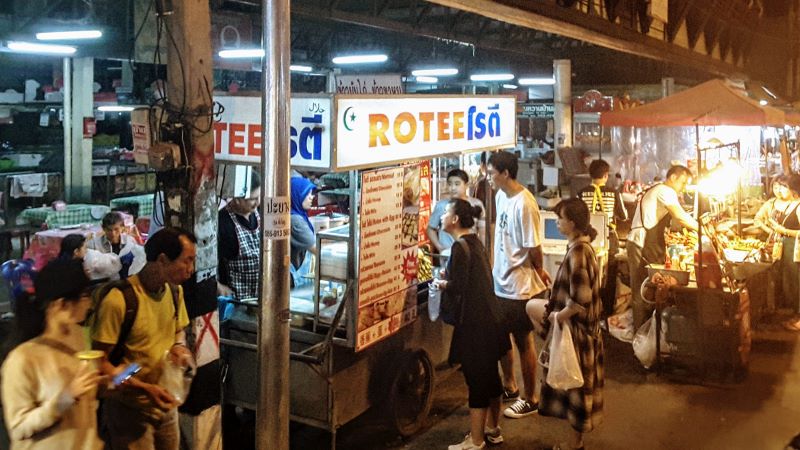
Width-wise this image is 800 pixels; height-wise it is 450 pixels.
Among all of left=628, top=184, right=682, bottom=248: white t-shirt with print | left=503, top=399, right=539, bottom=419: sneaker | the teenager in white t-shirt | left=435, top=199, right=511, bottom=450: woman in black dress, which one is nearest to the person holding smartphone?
left=435, top=199, right=511, bottom=450: woman in black dress

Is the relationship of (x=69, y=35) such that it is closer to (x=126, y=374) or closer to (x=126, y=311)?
(x=126, y=311)

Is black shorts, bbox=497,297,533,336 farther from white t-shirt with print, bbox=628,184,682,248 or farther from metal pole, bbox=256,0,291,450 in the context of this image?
white t-shirt with print, bbox=628,184,682,248

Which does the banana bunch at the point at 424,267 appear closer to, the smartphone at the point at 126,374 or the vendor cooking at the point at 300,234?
the vendor cooking at the point at 300,234

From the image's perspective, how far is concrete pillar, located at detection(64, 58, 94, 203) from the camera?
53.9ft

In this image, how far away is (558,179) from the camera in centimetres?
1761

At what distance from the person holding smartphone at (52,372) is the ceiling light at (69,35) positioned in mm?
9768

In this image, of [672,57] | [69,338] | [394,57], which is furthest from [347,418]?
[394,57]

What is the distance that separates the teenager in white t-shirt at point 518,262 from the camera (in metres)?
7.07

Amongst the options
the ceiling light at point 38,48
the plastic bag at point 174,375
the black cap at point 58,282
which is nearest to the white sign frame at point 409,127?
the plastic bag at point 174,375

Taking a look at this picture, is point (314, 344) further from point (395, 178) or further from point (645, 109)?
point (645, 109)

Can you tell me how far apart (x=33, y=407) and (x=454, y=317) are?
11.3ft

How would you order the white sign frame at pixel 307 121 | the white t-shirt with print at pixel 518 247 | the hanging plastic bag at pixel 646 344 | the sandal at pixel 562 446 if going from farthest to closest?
the hanging plastic bag at pixel 646 344 < the white t-shirt with print at pixel 518 247 < the sandal at pixel 562 446 < the white sign frame at pixel 307 121

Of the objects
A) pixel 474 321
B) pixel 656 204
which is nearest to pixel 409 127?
pixel 474 321

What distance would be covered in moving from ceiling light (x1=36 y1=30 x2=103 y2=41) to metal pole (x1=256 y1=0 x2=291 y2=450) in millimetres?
8598
